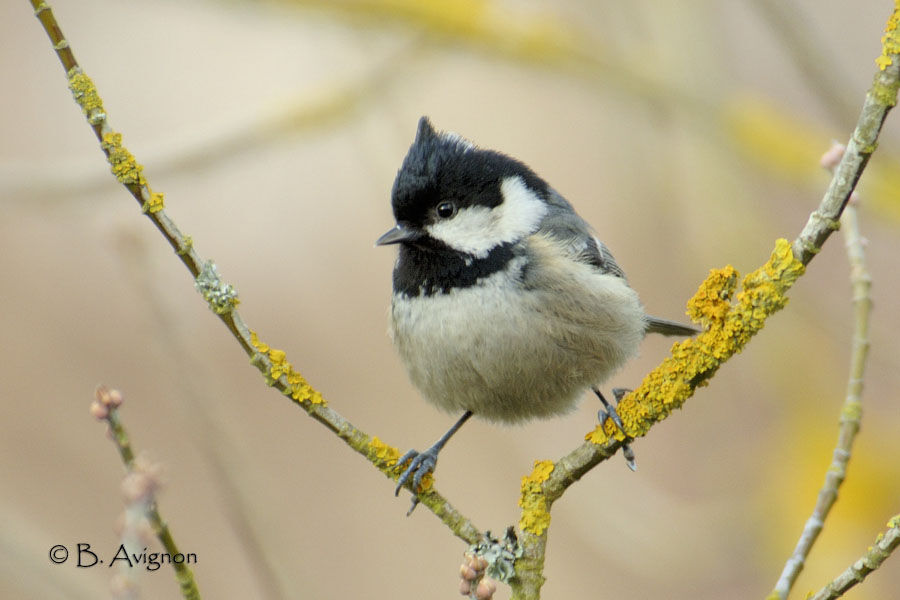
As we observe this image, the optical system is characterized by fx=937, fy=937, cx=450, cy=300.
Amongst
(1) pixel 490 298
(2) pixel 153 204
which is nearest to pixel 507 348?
(1) pixel 490 298

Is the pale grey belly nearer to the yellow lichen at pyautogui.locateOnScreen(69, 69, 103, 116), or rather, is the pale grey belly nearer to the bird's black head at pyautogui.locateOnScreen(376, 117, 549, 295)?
the bird's black head at pyautogui.locateOnScreen(376, 117, 549, 295)

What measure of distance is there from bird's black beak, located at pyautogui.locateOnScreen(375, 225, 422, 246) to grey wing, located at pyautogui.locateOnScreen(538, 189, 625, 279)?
0.36 m

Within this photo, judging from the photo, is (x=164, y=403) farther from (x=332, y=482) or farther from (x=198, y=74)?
(x=198, y=74)

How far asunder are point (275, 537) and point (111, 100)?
4.31 m

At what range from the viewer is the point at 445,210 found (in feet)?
8.62

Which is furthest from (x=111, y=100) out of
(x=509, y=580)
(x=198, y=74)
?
(x=509, y=580)

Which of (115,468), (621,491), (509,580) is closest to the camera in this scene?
(509,580)

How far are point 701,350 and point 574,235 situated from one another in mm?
976

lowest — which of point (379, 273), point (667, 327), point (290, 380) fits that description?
point (290, 380)

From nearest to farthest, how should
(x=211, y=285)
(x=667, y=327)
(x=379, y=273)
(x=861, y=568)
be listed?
(x=861, y=568), (x=211, y=285), (x=667, y=327), (x=379, y=273)

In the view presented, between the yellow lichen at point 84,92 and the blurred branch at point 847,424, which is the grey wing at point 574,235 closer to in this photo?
the blurred branch at point 847,424

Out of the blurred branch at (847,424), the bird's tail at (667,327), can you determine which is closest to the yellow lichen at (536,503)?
the blurred branch at (847,424)

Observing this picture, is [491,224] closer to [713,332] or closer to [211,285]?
[713,332]

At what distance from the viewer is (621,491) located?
3424 mm
